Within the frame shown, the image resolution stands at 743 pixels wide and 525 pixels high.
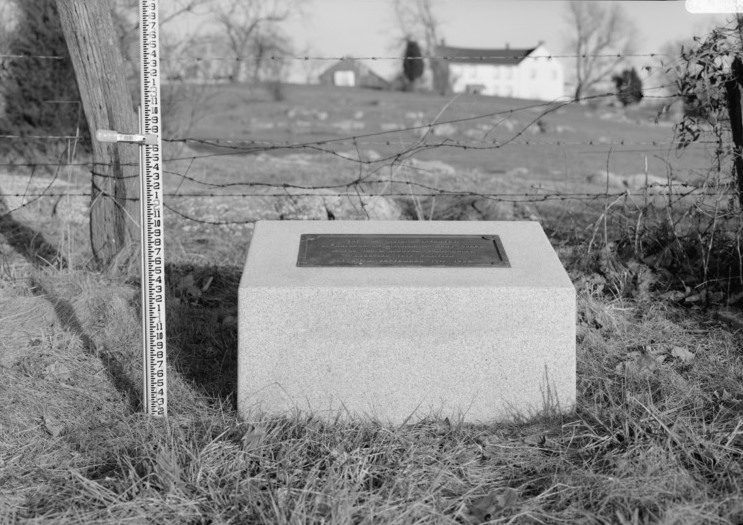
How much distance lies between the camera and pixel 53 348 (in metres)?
4.54

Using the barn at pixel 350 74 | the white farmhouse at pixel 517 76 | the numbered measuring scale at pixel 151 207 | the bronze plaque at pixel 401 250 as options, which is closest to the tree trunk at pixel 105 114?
the numbered measuring scale at pixel 151 207

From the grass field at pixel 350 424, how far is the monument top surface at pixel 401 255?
608 millimetres

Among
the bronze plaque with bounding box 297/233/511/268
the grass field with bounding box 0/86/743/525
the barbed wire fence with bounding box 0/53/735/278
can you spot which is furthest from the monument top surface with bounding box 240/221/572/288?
the barbed wire fence with bounding box 0/53/735/278

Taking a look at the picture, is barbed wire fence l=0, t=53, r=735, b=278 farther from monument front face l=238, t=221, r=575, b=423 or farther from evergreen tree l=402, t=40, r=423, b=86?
evergreen tree l=402, t=40, r=423, b=86

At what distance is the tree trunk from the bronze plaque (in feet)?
6.75

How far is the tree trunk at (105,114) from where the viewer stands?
5.39 metres

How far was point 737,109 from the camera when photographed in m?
5.07

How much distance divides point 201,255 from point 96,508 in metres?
3.31

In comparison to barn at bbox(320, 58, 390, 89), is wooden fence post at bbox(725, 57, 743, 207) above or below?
below

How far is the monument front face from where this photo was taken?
12.0ft

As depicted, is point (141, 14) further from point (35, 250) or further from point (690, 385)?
→ point (35, 250)

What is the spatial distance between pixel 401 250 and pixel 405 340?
19.8 inches

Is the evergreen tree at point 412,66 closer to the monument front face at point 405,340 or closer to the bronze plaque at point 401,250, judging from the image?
the bronze plaque at point 401,250

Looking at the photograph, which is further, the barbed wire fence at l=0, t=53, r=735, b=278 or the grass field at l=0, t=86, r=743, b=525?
the barbed wire fence at l=0, t=53, r=735, b=278
